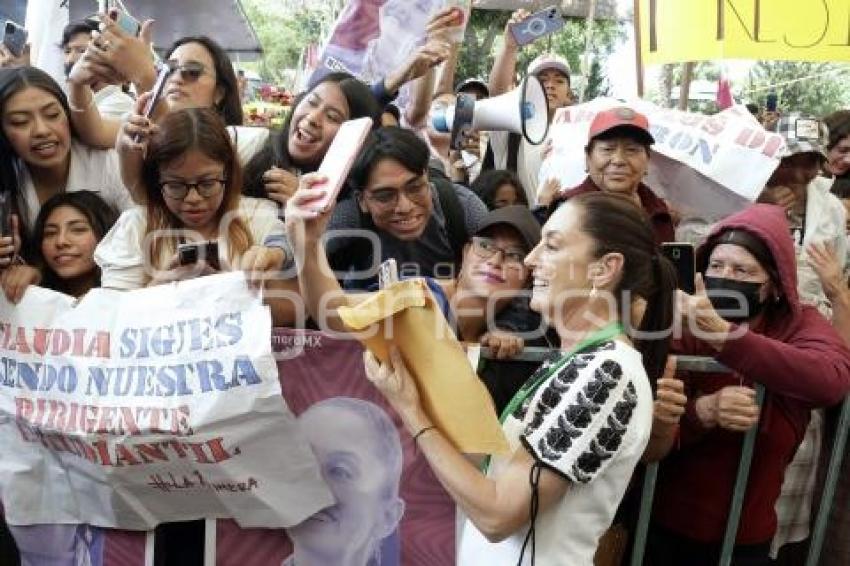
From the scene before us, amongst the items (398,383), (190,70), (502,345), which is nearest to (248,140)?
(190,70)

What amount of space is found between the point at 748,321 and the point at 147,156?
2.00 meters

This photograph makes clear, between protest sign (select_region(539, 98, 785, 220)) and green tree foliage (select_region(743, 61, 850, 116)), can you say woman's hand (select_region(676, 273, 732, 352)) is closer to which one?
protest sign (select_region(539, 98, 785, 220))

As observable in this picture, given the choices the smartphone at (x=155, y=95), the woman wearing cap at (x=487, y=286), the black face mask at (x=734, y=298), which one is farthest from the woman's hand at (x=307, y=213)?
the black face mask at (x=734, y=298)

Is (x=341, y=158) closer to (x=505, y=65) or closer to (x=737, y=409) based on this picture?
(x=737, y=409)

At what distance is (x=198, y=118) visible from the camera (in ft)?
9.45

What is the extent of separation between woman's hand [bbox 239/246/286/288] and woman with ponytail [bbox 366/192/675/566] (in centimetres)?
55

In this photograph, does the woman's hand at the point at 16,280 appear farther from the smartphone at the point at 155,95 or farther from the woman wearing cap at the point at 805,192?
the woman wearing cap at the point at 805,192

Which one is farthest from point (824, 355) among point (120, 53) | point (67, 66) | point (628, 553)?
point (67, 66)

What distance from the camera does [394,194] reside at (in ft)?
9.99

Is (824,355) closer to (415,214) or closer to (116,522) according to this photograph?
(415,214)

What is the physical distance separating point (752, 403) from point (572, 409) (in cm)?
93

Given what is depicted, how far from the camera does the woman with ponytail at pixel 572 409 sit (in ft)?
6.23

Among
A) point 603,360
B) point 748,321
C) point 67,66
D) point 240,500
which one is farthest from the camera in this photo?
point 67,66

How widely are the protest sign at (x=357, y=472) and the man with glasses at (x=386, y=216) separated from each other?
45cm
